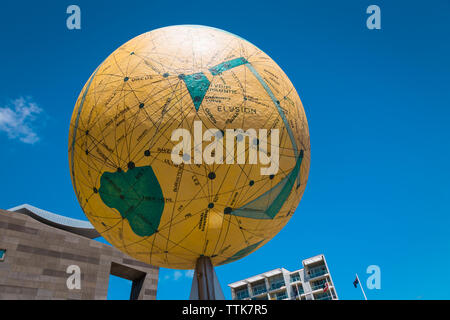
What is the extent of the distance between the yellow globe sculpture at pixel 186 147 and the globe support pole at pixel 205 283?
0.64 feet

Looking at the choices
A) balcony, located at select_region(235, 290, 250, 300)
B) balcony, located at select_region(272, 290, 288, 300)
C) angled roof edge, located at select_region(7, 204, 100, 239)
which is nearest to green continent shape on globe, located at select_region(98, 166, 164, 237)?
angled roof edge, located at select_region(7, 204, 100, 239)

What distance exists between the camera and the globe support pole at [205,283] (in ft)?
19.6

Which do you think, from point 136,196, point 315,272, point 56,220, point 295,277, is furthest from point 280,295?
point 136,196

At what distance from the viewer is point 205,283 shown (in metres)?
5.97

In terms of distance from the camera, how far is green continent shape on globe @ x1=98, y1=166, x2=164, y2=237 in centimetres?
518

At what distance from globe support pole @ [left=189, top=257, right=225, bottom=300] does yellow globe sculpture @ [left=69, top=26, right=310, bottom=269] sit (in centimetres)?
19

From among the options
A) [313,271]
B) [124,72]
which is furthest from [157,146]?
[313,271]

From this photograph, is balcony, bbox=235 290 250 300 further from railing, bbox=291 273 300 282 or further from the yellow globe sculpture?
the yellow globe sculpture

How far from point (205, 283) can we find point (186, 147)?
261 centimetres

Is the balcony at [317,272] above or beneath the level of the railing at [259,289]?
above

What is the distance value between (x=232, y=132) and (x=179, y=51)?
177cm

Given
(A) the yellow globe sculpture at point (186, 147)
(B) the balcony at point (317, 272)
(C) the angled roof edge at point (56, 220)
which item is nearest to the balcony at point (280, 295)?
(B) the balcony at point (317, 272)

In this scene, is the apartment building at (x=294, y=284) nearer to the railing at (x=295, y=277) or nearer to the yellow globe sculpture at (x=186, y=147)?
the railing at (x=295, y=277)

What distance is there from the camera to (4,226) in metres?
25.9
